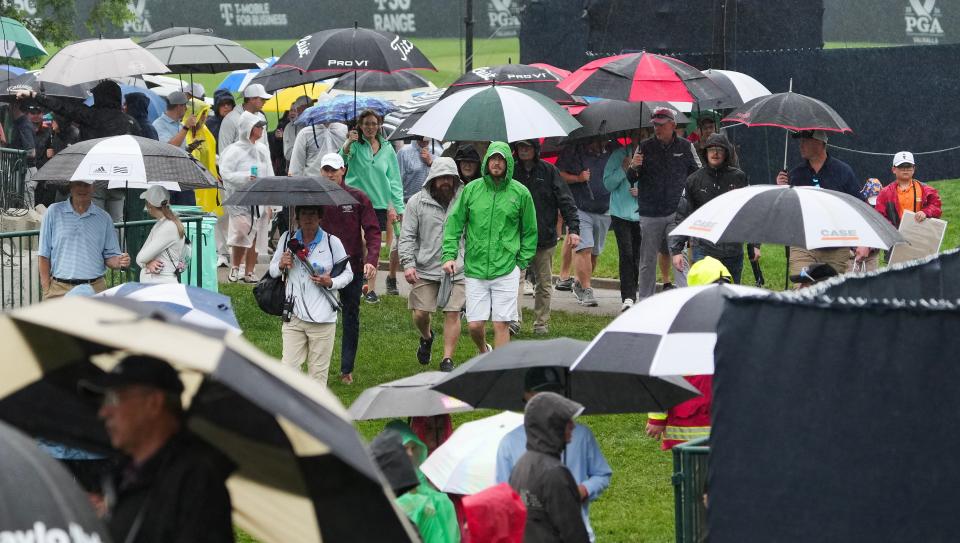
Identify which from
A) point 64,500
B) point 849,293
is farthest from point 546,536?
point 64,500

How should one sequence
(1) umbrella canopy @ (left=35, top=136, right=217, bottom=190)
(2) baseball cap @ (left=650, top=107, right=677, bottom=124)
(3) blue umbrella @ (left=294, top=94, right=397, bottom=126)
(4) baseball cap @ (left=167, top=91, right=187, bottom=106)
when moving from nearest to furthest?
1. (1) umbrella canopy @ (left=35, top=136, right=217, bottom=190)
2. (2) baseball cap @ (left=650, top=107, right=677, bottom=124)
3. (3) blue umbrella @ (left=294, top=94, right=397, bottom=126)
4. (4) baseball cap @ (left=167, top=91, right=187, bottom=106)

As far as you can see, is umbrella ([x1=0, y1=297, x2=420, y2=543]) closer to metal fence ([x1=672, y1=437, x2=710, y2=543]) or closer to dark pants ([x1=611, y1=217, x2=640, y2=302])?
metal fence ([x1=672, y1=437, x2=710, y2=543])

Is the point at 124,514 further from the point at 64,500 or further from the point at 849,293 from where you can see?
the point at 849,293

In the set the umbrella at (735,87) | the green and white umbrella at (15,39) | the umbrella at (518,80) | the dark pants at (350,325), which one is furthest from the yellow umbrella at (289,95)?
the dark pants at (350,325)

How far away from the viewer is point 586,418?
39.8ft

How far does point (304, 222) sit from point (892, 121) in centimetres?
1459

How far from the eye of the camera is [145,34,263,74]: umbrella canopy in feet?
Answer: 71.3

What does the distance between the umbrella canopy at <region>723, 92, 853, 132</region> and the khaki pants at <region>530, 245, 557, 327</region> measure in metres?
2.45

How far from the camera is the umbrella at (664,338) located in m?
7.54

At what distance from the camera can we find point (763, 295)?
6.62 m

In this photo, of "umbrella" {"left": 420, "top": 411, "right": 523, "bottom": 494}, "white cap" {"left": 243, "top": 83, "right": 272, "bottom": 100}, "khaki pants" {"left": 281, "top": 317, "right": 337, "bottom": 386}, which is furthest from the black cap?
"white cap" {"left": 243, "top": 83, "right": 272, "bottom": 100}

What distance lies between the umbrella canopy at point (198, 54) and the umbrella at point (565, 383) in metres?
14.2

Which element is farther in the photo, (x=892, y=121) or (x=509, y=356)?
(x=892, y=121)

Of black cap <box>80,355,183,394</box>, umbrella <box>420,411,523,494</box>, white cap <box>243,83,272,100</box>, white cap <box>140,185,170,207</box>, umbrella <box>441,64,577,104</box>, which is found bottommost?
umbrella <box>420,411,523,494</box>
